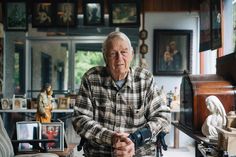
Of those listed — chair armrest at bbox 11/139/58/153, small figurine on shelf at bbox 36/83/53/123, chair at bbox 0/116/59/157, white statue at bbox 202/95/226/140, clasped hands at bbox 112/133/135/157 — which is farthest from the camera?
small figurine on shelf at bbox 36/83/53/123

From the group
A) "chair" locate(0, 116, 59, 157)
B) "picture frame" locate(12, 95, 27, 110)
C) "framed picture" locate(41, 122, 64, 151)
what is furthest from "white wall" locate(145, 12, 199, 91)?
"chair" locate(0, 116, 59, 157)

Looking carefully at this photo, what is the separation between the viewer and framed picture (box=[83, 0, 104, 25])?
6.78 metres

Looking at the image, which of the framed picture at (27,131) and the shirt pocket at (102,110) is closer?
the shirt pocket at (102,110)

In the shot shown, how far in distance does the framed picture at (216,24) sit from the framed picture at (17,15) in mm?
3459

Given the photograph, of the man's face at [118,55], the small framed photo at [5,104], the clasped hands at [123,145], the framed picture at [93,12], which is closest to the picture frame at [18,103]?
the small framed photo at [5,104]

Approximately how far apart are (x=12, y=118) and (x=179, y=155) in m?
3.27

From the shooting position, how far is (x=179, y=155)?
5945 millimetres

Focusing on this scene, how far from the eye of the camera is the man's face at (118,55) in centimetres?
187

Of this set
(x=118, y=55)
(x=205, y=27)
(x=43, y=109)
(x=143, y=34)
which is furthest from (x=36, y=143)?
(x=143, y=34)

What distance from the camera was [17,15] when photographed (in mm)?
6812

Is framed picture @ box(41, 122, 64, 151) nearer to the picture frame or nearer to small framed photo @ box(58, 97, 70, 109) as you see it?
small framed photo @ box(58, 97, 70, 109)

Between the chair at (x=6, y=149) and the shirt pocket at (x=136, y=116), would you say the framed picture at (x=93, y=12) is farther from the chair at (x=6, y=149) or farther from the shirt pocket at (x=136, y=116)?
the shirt pocket at (x=136, y=116)

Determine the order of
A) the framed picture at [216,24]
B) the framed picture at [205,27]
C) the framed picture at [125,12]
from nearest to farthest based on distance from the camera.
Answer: the framed picture at [216,24]
the framed picture at [205,27]
the framed picture at [125,12]

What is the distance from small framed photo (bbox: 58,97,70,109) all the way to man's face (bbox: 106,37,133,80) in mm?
4559
